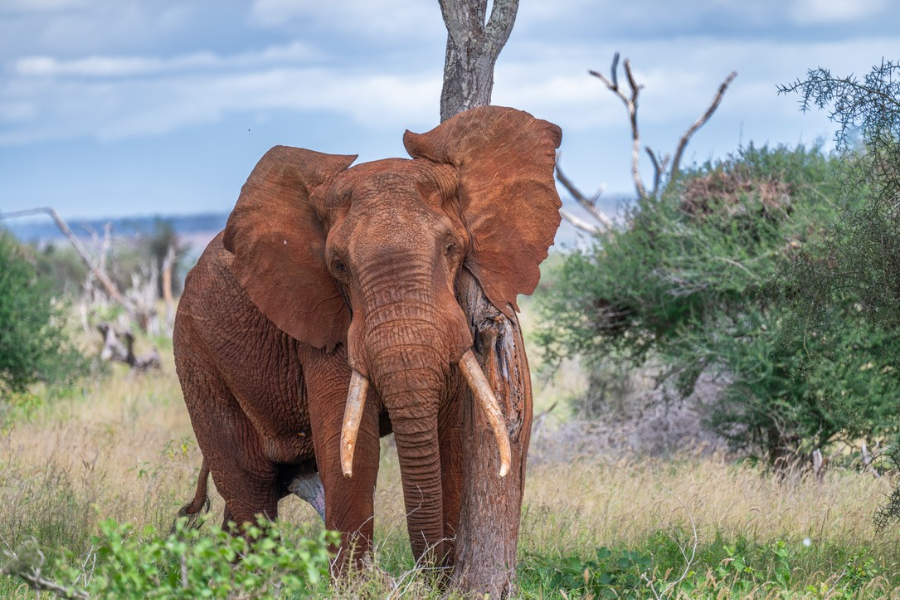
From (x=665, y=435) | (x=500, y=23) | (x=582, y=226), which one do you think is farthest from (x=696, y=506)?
(x=582, y=226)

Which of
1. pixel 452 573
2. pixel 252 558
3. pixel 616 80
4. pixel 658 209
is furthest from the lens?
pixel 616 80

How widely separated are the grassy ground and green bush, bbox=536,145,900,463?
618 mm

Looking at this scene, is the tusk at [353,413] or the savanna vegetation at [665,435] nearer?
the tusk at [353,413]

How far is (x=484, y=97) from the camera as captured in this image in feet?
22.2

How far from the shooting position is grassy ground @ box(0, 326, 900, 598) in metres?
5.73

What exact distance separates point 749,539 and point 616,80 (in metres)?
8.72

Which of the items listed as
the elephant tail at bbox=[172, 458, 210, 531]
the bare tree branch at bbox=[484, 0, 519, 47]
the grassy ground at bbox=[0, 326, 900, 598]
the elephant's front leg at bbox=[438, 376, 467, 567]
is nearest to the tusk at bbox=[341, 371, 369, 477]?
the grassy ground at bbox=[0, 326, 900, 598]

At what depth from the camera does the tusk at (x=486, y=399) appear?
505cm

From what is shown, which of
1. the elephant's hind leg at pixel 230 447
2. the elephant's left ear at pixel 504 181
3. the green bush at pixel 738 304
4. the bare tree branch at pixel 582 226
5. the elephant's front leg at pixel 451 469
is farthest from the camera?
the bare tree branch at pixel 582 226

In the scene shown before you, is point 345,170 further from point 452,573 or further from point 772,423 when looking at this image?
point 772,423

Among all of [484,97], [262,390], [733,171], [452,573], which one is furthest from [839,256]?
[733,171]

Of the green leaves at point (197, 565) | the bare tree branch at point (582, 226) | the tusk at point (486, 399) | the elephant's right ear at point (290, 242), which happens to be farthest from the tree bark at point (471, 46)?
the bare tree branch at point (582, 226)

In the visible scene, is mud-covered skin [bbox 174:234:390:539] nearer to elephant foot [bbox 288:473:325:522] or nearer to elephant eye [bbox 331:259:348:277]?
elephant foot [bbox 288:473:325:522]

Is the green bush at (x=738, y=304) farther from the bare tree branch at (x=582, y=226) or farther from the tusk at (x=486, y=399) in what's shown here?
the tusk at (x=486, y=399)
